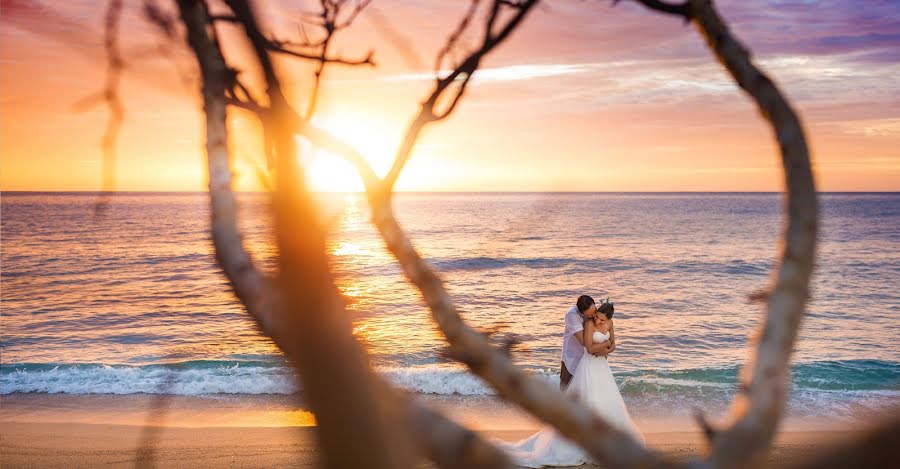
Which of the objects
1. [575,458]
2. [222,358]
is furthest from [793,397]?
[222,358]

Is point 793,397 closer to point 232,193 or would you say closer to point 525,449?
point 525,449

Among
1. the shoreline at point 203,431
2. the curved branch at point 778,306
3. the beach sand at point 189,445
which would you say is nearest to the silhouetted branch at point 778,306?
the curved branch at point 778,306

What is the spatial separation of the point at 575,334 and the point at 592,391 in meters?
0.72

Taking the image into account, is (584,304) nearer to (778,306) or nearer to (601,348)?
(601,348)

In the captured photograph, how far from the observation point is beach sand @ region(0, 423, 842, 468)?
29.5ft

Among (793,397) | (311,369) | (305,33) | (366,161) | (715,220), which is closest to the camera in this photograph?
(311,369)

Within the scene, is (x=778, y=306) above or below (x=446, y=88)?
Answer: below

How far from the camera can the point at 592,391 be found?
313 inches

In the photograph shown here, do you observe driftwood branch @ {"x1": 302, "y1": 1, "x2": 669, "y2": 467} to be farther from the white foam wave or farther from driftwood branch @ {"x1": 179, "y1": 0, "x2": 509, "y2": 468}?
the white foam wave

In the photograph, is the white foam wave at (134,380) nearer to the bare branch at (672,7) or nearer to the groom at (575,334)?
the groom at (575,334)

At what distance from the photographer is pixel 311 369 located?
59cm

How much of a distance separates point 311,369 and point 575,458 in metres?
8.24

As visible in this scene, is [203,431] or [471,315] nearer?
[203,431]

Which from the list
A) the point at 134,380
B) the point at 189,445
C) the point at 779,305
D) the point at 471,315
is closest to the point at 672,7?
the point at 779,305
